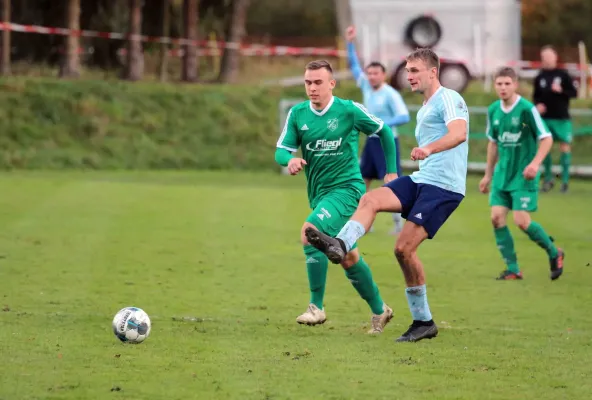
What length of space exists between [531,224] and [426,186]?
13.1 ft

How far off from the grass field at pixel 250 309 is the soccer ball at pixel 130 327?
0.11m

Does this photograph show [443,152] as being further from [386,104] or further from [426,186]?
[386,104]

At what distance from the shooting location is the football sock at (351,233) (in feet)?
26.1

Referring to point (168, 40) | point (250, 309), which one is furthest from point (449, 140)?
point (168, 40)

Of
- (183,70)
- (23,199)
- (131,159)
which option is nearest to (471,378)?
(23,199)

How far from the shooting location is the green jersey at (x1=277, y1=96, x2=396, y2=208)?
8.98 meters

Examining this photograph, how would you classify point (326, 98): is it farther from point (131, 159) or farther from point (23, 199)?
point (131, 159)

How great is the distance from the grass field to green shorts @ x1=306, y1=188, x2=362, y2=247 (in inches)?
29.8

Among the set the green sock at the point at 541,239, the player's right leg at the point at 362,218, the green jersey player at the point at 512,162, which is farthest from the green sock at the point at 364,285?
the green sock at the point at 541,239

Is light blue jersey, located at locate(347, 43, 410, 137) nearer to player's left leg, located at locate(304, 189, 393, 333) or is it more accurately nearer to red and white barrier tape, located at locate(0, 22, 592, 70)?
player's left leg, located at locate(304, 189, 393, 333)

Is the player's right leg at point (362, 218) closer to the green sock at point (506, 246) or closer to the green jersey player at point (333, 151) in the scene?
the green jersey player at point (333, 151)

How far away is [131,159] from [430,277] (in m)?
14.4

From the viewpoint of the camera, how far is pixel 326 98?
9008mm

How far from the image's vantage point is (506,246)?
12.2 meters
